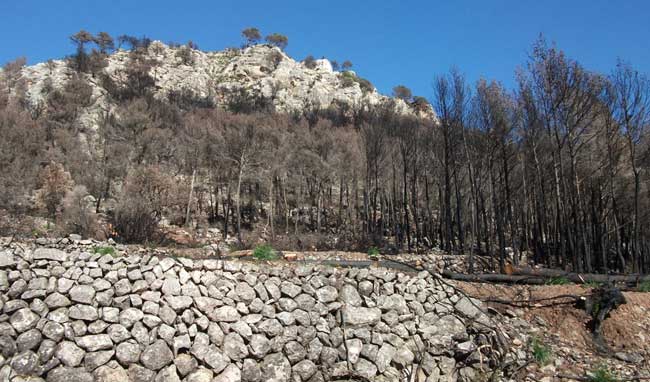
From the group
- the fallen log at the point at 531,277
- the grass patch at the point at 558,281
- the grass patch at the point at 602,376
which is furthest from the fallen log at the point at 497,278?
the grass patch at the point at 602,376

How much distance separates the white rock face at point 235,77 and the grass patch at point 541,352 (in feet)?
155

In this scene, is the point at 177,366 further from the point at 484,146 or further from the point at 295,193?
the point at 295,193

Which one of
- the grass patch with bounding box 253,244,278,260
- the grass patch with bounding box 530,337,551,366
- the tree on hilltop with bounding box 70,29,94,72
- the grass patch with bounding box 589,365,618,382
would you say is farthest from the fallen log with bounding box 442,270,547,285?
the tree on hilltop with bounding box 70,29,94,72

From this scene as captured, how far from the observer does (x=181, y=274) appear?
8.48 meters

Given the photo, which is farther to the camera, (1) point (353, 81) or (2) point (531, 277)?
(1) point (353, 81)

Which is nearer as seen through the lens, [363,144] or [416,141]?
[416,141]

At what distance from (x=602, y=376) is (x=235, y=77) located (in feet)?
232

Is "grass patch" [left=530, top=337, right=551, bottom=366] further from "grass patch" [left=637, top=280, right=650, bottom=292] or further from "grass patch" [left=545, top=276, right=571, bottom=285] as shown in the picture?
"grass patch" [left=637, top=280, right=650, bottom=292]

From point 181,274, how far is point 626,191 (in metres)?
25.0

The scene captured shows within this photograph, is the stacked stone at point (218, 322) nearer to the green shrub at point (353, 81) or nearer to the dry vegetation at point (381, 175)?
the dry vegetation at point (381, 175)

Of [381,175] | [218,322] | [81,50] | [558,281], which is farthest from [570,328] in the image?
[81,50]

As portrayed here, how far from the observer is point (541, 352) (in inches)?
353

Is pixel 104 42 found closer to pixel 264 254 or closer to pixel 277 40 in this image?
pixel 277 40

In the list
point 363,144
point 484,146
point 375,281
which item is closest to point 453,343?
point 375,281
